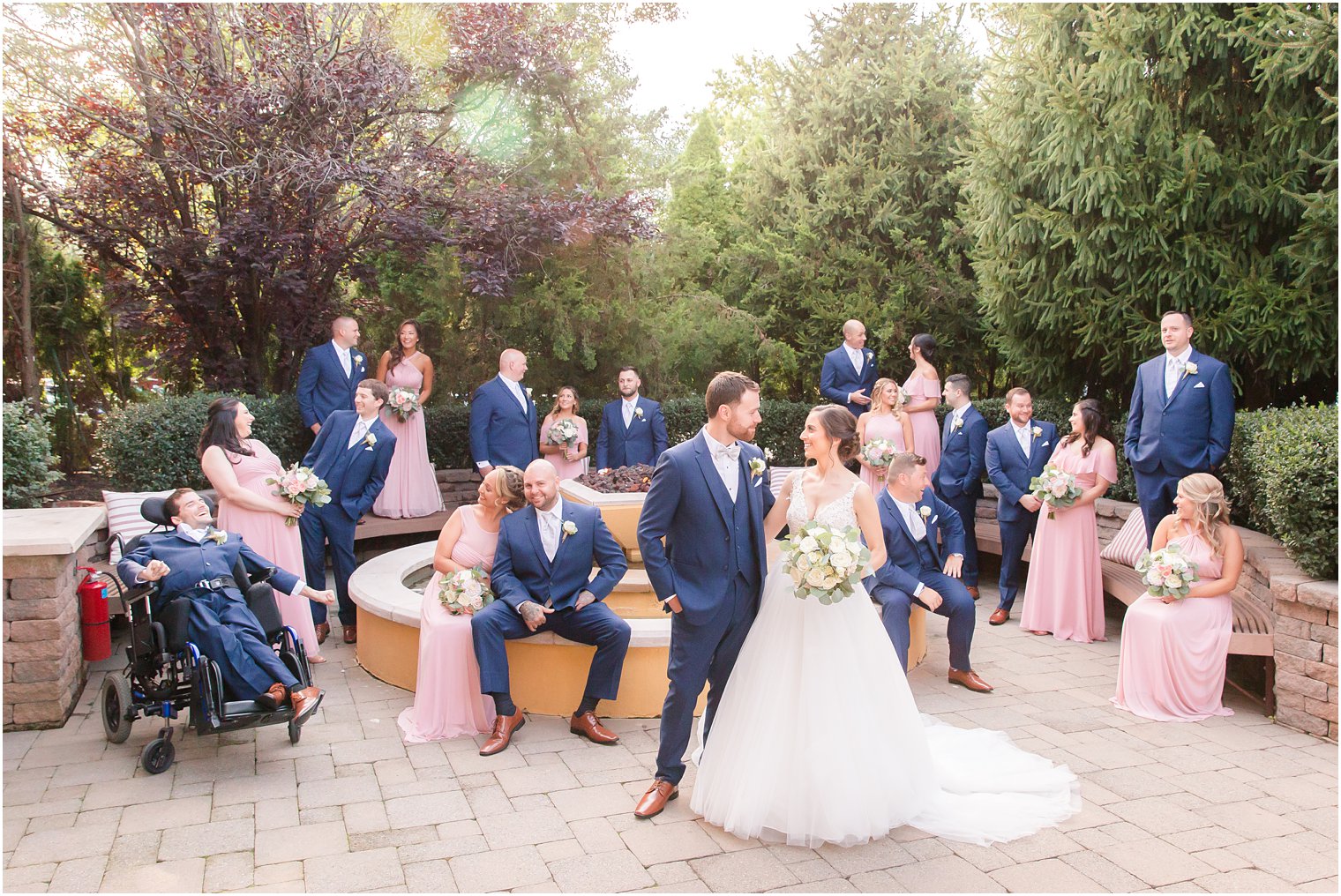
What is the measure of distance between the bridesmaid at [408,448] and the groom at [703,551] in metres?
5.59

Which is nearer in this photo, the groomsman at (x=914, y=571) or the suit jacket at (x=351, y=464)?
the groomsman at (x=914, y=571)

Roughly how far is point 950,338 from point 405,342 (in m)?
6.71

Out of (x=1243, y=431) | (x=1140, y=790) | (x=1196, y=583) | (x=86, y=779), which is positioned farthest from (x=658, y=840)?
(x=1243, y=431)

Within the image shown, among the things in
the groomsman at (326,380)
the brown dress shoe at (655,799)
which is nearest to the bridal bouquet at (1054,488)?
the brown dress shoe at (655,799)

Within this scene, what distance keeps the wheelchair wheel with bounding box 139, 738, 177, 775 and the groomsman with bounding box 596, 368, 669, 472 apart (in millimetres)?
5337

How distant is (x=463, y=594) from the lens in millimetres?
5434

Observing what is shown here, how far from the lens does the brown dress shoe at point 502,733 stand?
199 inches

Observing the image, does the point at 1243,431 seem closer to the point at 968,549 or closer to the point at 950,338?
the point at 968,549

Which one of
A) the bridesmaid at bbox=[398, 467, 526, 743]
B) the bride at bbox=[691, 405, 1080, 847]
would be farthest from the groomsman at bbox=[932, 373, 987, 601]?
the bridesmaid at bbox=[398, 467, 526, 743]

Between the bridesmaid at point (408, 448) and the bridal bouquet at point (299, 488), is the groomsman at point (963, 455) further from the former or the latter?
the bridal bouquet at point (299, 488)

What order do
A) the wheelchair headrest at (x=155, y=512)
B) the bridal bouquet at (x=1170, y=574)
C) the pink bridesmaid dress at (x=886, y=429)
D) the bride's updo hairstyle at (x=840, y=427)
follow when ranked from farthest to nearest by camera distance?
1. the pink bridesmaid dress at (x=886, y=429)
2. the bridal bouquet at (x=1170, y=574)
3. the wheelchair headrest at (x=155, y=512)
4. the bride's updo hairstyle at (x=840, y=427)

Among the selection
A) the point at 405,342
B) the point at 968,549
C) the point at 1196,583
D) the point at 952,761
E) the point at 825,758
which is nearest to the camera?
the point at 825,758

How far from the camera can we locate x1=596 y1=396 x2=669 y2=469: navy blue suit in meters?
9.73

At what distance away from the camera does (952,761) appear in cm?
469
